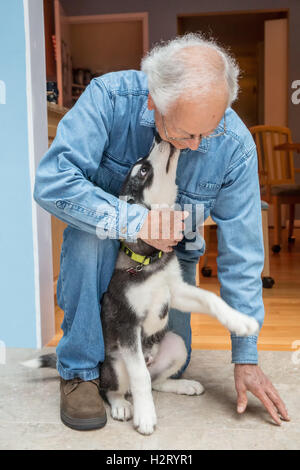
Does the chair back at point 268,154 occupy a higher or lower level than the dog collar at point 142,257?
higher

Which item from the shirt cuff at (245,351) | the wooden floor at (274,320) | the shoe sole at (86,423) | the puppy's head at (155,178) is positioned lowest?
the wooden floor at (274,320)

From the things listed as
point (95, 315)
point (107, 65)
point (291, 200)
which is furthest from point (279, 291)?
point (107, 65)

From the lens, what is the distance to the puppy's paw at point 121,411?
133 cm

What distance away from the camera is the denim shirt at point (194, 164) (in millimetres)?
1276

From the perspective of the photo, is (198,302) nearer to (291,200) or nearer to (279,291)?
(279,291)

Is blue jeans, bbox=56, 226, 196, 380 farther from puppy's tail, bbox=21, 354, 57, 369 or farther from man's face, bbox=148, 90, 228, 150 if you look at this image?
man's face, bbox=148, 90, 228, 150

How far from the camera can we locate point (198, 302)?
1.32m

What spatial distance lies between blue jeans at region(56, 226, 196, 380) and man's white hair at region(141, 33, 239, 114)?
1.42 ft

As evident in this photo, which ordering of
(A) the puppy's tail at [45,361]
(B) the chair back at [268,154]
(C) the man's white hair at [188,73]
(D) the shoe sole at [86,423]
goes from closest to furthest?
(C) the man's white hair at [188,73] < (D) the shoe sole at [86,423] < (A) the puppy's tail at [45,361] < (B) the chair back at [268,154]

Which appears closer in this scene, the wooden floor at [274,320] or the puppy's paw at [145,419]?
the puppy's paw at [145,419]

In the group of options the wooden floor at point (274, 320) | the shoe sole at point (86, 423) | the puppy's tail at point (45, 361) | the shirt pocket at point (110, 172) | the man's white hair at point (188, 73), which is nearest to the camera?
the man's white hair at point (188, 73)

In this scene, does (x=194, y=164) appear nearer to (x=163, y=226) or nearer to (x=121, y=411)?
(x=163, y=226)

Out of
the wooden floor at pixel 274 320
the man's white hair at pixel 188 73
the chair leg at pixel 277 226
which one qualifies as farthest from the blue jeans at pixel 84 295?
the chair leg at pixel 277 226

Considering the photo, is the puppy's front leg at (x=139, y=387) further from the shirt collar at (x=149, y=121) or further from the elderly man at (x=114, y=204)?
the shirt collar at (x=149, y=121)
